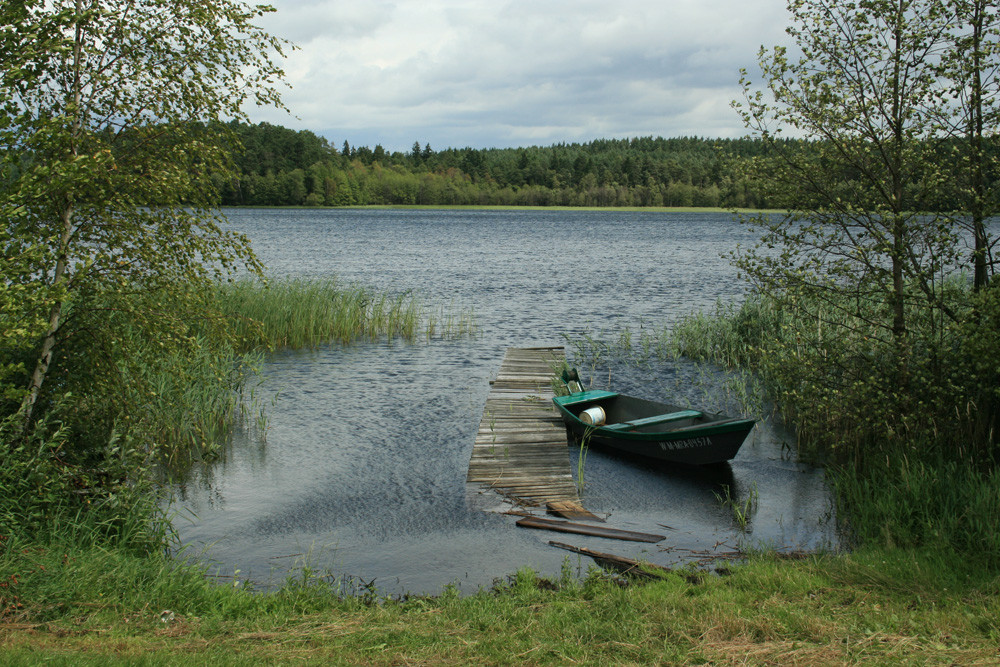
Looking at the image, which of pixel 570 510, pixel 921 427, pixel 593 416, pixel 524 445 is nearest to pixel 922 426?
pixel 921 427

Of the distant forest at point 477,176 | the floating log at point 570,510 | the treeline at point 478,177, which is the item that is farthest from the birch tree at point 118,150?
the treeline at point 478,177

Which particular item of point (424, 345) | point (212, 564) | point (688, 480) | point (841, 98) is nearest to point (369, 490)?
point (212, 564)

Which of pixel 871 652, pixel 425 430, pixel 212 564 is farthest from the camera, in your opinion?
pixel 425 430

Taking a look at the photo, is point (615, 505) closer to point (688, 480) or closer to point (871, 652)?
point (688, 480)

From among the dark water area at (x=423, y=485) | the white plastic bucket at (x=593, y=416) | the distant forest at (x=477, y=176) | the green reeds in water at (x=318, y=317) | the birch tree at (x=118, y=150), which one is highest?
the distant forest at (x=477, y=176)

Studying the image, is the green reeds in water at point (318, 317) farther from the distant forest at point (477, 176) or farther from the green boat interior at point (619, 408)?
the distant forest at point (477, 176)

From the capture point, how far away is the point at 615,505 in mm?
10508

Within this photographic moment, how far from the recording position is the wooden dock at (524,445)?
10.7m

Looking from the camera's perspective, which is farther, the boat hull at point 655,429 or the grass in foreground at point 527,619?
the boat hull at point 655,429

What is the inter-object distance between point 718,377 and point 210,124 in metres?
13.4

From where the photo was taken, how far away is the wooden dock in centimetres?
1070

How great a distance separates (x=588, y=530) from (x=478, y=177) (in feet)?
555

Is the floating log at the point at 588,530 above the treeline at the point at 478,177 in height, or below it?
below

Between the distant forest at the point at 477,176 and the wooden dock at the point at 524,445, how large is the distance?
344 ft
